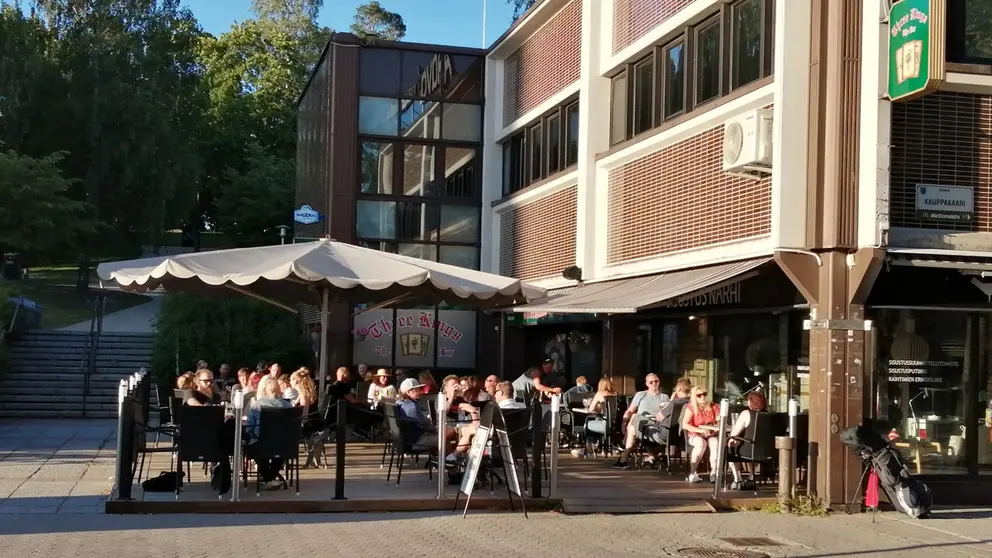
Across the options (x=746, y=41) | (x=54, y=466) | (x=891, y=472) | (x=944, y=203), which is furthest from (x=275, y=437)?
(x=944, y=203)

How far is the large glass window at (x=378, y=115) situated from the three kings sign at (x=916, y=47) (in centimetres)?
1575

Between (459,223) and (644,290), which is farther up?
(459,223)

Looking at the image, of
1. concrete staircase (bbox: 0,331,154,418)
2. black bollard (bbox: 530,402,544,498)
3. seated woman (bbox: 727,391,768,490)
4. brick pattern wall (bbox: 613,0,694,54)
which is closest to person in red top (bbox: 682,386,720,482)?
seated woman (bbox: 727,391,768,490)

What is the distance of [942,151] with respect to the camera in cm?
1280

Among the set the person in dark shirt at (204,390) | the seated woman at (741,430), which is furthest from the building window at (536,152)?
the seated woman at (741,430)

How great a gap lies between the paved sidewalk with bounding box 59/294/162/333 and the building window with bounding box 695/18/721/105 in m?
22.4

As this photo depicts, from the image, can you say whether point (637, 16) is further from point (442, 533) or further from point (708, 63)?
point (442, 533)

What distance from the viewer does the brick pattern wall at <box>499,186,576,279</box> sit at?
69.3ft

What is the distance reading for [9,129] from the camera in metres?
42.5

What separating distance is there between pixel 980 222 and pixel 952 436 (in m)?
2.52

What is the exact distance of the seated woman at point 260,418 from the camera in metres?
12.3

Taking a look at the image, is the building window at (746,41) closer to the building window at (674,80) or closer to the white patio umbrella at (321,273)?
the building window at (674,80)

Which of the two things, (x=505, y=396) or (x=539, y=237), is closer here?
(x=505, y=396)

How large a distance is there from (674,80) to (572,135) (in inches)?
192
